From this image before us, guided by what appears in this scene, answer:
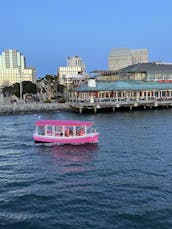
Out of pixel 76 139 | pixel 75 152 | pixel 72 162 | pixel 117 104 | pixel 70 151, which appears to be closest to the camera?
pixel 72 162

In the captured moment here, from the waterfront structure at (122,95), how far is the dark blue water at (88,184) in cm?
4448

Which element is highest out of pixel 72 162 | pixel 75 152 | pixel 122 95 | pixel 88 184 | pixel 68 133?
pixel 122 95

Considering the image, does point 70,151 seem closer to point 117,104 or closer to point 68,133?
point 68,133

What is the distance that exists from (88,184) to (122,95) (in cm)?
→ 7415

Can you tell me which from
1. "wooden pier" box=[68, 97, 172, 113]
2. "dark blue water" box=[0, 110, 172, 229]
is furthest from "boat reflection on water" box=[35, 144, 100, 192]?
"wooden pier" box=[68, 97, 172, 113]

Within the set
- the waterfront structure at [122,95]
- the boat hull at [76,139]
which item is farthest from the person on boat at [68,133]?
the waterfront structure at [122,95]

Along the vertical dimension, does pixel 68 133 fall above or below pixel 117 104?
below

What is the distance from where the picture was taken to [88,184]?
29.3 metres

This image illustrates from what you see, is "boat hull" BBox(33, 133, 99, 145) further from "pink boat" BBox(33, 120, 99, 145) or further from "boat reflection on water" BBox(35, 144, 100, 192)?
"boat reflection on water" BBox(35, 144, 100, 192)

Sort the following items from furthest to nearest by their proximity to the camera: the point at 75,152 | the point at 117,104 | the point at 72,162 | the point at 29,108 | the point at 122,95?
the point at 122,95, the point at 29,108, the point at 117,104, the point at 75,152, the point at 72,162

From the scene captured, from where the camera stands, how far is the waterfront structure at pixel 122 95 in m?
94.0

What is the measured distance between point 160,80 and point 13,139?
6918 centimetres

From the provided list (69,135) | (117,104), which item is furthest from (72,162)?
(117,104)

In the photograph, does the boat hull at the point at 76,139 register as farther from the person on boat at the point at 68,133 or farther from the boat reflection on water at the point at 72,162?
the person on boat at the point at 68,133
